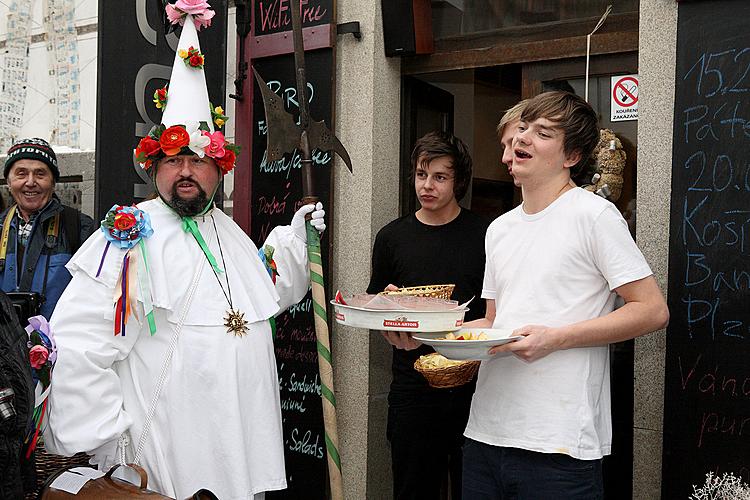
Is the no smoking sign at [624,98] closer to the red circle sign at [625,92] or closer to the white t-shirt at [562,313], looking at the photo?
the red circle sign at [625,92]

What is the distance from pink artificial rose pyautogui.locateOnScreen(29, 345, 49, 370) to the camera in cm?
302

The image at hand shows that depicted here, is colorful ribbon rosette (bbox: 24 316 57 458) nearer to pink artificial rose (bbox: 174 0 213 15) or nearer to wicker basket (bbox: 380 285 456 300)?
wicker basket (bbox: 380 285 456 300)

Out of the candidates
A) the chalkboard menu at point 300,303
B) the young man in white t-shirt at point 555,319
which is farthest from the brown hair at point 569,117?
the chalkboard menu at point 300,303

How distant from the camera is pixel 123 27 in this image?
467cm

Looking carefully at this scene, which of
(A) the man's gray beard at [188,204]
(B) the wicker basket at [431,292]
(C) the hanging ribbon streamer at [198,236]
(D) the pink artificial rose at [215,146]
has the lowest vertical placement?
(B) the wicker basket at [431,292]

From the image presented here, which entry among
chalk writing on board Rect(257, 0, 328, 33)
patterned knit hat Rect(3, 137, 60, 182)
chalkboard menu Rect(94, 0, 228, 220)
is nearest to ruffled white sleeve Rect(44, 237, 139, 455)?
chalkboard menu Rect(94, 0, 228, 220)

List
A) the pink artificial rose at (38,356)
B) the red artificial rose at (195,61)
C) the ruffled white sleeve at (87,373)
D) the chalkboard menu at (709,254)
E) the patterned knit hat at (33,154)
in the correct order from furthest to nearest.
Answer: the patterned knit hat at (33,154) < the red artificial rose at (195,61) < the chalkboard menu at (709,254) < the ruffled white sleeve at (87,373) < the pink artificial rose at (38,356)

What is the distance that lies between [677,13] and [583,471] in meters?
2.13

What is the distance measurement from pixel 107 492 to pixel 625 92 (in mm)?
2967

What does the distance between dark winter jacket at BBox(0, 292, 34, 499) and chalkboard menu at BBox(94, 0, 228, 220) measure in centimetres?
212

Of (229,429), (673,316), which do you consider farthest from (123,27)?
(673,316)

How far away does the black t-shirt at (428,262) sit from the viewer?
393cm

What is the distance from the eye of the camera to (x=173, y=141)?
3.58m

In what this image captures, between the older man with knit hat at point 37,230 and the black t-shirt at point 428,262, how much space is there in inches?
82.8
